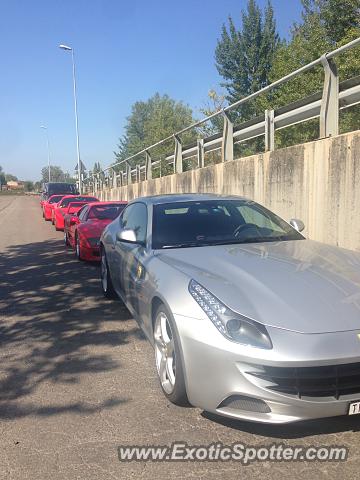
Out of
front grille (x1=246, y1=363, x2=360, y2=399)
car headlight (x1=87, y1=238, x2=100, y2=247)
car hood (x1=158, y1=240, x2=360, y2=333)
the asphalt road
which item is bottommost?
the asphalt road

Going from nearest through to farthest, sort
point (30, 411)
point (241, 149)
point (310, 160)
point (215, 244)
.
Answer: point (30, 411), point (215, 244), point (310, 160), point (241, 149)

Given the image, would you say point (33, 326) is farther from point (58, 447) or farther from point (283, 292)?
point (283, 292)

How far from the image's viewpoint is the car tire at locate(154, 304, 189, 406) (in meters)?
3.17

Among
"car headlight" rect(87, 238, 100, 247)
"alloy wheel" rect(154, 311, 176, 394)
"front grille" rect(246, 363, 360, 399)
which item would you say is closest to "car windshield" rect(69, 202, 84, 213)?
"car headlight" rect(87, 238, 100, 247)

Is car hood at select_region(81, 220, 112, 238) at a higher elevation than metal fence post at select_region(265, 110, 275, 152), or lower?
lower

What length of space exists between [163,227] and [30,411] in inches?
79.4

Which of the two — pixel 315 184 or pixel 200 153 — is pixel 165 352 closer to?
pixel 315 184

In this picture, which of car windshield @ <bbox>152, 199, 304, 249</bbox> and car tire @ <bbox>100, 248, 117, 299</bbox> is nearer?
car windshield @ <bbox>152, 199, 304, 249</bbox>

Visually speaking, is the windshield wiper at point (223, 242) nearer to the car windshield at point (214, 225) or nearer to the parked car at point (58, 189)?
the car windshield at point (214, 225)

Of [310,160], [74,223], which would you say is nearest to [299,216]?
[310,160]

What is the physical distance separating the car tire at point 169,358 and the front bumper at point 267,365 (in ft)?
0.81

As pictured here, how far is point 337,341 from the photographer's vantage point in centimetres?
271

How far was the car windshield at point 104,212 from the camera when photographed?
10.6 meters

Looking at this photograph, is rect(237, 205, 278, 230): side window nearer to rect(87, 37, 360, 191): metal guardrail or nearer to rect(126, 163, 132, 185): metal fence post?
rect(87, 37, 360, 191): metal guardrail
